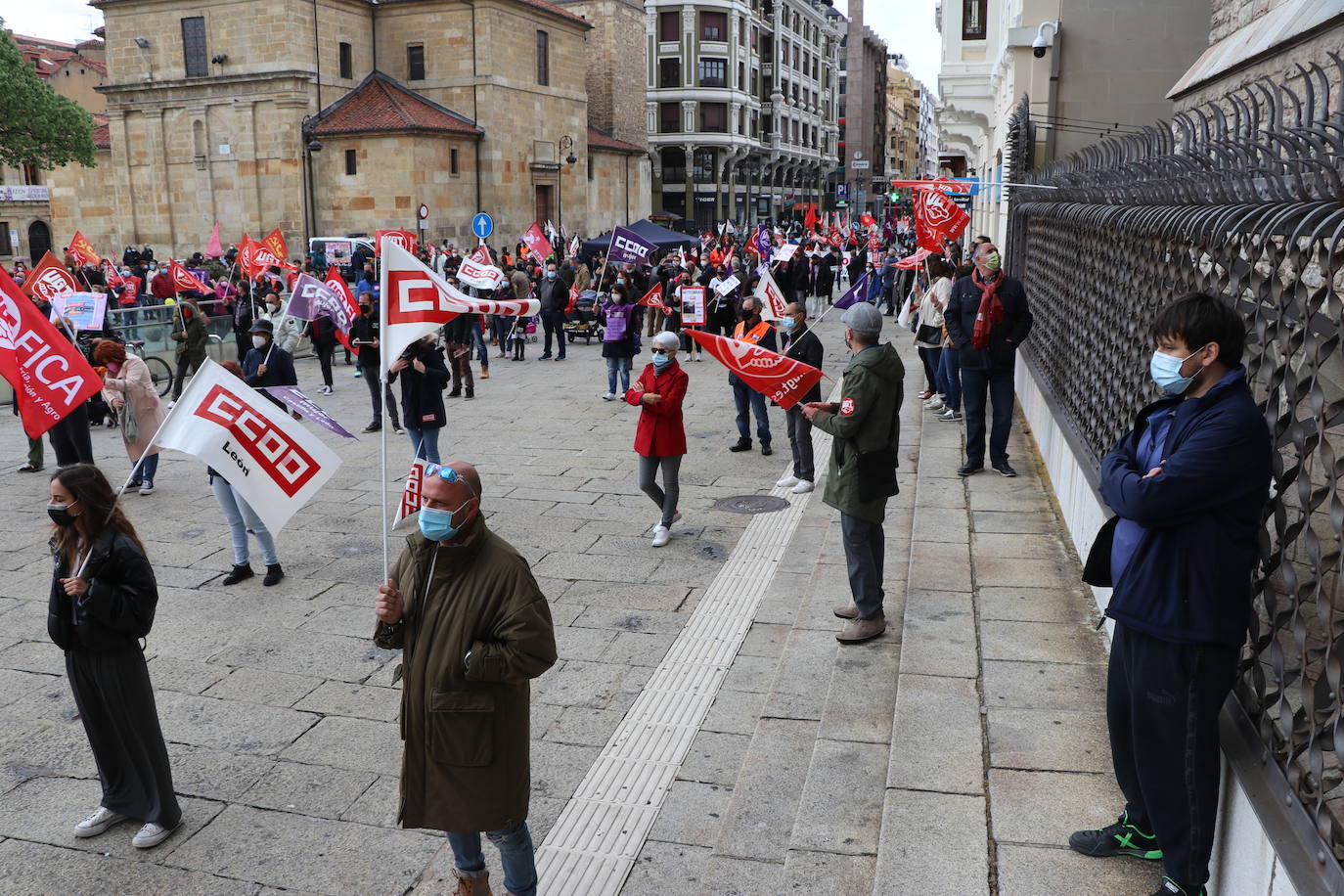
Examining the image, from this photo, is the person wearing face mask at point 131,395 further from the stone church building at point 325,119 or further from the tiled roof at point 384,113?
the tiled roof at point 384,113

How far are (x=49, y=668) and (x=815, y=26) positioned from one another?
9068cm

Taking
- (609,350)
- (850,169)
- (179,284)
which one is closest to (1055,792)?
(609,350)

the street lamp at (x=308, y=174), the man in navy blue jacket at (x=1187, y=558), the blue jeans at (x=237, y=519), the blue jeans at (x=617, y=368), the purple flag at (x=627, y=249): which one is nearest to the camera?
the man in navy blue jacket at (x=1187, y=558)

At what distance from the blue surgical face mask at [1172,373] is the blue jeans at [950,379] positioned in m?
8.32

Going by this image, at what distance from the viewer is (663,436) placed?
29.2 feet

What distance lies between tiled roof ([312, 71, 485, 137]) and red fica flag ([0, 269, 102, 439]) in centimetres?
3473

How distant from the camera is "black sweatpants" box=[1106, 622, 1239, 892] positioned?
317 cm

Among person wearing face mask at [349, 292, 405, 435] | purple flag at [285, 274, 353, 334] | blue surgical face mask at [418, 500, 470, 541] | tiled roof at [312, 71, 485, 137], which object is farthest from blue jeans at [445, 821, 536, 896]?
tiled roof at [312, 71, 485, 137]

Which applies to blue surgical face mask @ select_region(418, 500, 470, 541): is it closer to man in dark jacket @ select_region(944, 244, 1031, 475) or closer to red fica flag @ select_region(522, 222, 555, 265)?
man in dark jacket @ select_region(944, 244, 1031, 475)

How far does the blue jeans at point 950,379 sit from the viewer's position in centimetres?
1176

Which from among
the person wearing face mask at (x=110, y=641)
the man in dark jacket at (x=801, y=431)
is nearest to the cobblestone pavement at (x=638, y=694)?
the person wearing face mask at (x=110, y=641)

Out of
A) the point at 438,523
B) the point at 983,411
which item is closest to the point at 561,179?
the point at 983,411

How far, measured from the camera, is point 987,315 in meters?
9.06

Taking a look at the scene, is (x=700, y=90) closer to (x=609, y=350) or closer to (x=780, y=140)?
(x=780, y=140)
